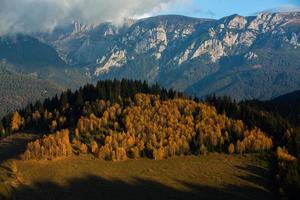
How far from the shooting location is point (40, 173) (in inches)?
6275

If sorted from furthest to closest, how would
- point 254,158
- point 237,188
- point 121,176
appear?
point 254,158 → point 121,176 → point 237,188

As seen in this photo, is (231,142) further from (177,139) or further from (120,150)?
(120,150)

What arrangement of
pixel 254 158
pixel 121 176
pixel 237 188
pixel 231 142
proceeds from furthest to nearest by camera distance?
pixel 231 142
pixel 254 158
pixel 121 176
pixel 237 188

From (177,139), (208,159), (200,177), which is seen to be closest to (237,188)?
(200,177)

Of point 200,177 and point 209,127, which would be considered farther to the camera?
point 209,127

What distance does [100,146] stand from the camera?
7018 inches

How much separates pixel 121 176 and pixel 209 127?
45.8 metres

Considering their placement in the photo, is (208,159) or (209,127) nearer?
(208,159)

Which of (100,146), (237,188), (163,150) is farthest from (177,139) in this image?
(237,188)

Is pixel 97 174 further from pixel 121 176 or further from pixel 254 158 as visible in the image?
pixel 254 158

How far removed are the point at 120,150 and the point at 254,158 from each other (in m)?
36.8

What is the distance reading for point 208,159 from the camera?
174 meters

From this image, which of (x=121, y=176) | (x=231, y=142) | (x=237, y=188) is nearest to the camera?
(x=237, y=188)

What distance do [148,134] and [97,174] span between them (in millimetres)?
33127
